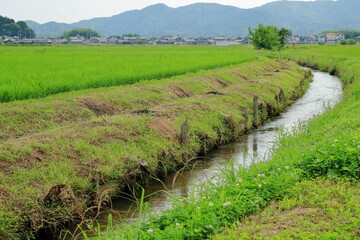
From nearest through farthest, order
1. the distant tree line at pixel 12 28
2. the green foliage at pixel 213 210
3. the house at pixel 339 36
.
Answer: the green foliage at pixel 213 210
the distant tree line at pixel 12 28
the house at pixel 339 36

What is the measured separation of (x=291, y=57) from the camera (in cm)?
4928

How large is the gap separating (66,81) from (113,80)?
90.8 inches

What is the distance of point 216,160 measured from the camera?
10.5m

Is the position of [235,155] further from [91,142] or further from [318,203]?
[318,203]

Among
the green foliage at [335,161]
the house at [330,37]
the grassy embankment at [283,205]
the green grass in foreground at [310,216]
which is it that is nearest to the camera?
the green grass in foreground at [310,216]

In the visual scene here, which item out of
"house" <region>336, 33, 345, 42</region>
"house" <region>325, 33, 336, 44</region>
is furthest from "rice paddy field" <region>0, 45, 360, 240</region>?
"house" <region>336, 33, 345, 42</region>

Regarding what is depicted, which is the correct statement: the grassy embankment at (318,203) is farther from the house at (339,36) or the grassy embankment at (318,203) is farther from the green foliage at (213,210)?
the house at (339,36)

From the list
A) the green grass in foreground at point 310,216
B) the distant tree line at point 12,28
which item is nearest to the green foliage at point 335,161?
the green grass in foreground at point 310,216

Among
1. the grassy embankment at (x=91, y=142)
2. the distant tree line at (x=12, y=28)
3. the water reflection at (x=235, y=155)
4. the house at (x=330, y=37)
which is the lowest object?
the water reflection at (x=235, y=155)

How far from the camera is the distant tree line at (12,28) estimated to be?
120 meters

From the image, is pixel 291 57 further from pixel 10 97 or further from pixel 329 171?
pixel 329 171

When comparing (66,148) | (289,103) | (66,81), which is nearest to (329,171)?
(66,148)

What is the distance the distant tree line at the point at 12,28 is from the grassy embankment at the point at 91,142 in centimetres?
11701

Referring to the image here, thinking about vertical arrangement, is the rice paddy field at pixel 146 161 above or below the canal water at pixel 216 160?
above
